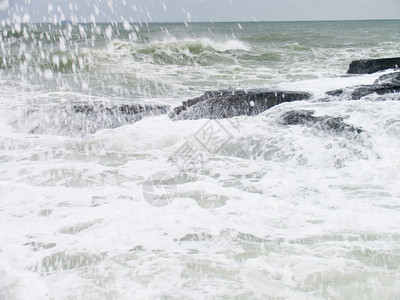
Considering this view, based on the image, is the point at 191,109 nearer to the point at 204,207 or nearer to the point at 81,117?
the point at 81,117

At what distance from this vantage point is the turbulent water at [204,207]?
2.38 m

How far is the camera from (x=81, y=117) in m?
6.50

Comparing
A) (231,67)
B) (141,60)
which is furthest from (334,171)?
(141,60)

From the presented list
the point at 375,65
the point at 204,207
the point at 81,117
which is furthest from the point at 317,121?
the point at 375,65

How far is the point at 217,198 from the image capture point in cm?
365

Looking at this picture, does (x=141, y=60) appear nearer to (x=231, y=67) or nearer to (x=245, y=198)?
(x=231, y=67)

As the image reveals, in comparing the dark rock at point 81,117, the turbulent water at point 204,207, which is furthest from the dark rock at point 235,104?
the dark rock at point 81,117

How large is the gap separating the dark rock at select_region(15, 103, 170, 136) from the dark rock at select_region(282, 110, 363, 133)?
2.37m

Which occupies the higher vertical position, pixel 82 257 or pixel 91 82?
pixel 91 82

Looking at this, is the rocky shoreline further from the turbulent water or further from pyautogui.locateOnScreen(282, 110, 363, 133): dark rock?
pyautogui.locateOnScreen(282, 110, 363, 133): dark rock

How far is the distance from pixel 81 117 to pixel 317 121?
3.68 m

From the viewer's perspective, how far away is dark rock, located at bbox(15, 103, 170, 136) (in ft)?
20.6

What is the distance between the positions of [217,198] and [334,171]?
1346mm

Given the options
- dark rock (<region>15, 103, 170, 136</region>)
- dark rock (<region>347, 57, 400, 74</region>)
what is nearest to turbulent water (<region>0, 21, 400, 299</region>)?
dark rock (<region>15, 103, 170, 136</region>)
